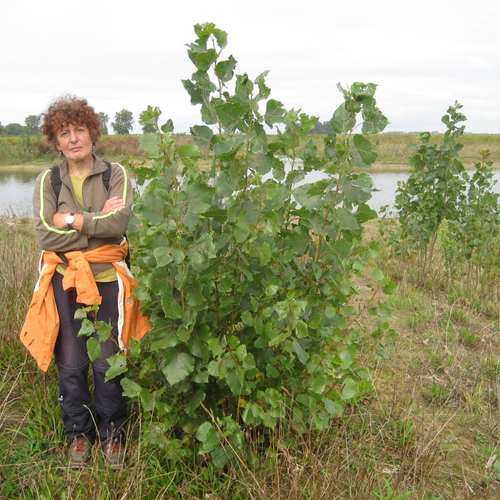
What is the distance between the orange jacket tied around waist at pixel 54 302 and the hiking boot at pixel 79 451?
1.60 feet

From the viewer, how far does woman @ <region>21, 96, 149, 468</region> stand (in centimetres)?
228

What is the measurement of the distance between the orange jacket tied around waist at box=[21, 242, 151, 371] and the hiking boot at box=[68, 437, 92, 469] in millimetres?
487

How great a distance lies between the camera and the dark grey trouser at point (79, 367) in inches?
93.4

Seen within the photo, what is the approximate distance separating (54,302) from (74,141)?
914 millimetres

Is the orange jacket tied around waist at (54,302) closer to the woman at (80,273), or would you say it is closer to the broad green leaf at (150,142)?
the woman at (80,273)

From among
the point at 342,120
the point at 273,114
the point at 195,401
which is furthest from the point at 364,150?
the point at 195,401

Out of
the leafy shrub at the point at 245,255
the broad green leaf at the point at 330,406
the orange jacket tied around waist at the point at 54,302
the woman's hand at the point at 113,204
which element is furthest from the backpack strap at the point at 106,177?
the broad green leaf at the point at 330,406

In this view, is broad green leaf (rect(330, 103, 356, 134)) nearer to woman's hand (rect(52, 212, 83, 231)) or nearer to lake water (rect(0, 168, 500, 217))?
woman's hand (rect(52, 212, 83, 231))

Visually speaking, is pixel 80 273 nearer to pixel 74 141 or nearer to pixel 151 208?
pixel 74 141

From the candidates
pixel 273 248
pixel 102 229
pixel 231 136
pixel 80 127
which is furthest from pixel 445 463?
pixel 80 127

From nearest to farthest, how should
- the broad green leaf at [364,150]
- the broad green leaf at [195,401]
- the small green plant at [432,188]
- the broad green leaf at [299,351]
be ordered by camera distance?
the broad green leaf at [364,150] < the broad green leaf at [299,351] < the broad green leaf at [195,401] < the small green plant at [432,188]

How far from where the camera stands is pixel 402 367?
332 centimetres

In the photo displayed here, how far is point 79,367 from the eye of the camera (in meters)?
2.39

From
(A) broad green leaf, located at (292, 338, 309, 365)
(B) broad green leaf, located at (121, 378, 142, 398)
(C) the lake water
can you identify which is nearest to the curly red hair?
(B) broad green leaf, located at (121, 378, 142, 398)
